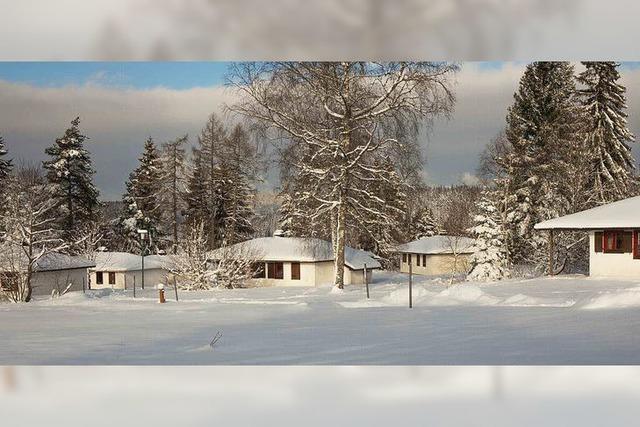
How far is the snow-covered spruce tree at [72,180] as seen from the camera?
539 cm

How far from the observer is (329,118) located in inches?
214

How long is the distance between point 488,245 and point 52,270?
10.5 ft

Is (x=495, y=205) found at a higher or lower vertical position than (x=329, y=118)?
lower

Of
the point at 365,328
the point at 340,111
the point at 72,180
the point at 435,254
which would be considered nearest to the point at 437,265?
the point at 435,254

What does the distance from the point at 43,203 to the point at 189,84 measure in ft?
4.54

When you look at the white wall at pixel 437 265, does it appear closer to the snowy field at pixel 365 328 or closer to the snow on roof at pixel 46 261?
the snowy field at pixel 365 328

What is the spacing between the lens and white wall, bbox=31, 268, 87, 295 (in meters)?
5.58

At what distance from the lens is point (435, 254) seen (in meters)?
5.35

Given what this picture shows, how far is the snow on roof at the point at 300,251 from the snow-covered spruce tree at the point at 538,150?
3.47ft

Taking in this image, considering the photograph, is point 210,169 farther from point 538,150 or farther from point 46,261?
point 538,150

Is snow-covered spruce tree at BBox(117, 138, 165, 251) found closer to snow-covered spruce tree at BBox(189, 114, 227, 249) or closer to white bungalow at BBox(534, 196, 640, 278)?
snow-covered spruce tree at BBox(189, 114, 227, 249)
